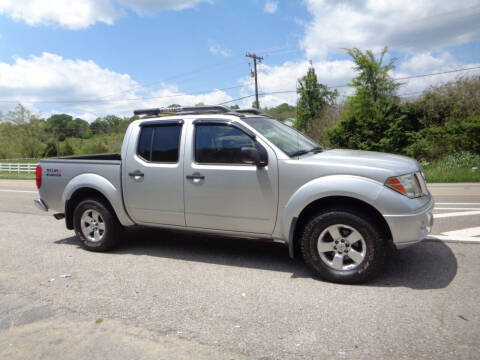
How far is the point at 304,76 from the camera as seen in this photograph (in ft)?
144

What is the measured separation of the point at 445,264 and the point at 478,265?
0.34 meters

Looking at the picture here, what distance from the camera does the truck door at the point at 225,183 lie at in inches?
172

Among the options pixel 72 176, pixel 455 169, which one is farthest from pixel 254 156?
pixel 455 169

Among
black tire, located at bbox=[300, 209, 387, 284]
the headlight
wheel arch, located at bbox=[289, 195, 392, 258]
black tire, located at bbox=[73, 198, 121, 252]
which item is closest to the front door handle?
wheel arch, located at bbox=[289, 195, 392, 258]

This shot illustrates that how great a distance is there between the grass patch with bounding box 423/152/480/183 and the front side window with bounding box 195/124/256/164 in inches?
495

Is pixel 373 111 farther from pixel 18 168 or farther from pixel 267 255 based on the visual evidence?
pixel 18 168

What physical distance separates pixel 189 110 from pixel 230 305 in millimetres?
2847

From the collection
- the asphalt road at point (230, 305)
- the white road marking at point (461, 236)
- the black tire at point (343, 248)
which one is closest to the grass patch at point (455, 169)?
the white road marking at point (461, 236)

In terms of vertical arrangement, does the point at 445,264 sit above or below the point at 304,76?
below

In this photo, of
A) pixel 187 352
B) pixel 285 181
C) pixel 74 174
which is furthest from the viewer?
pixel 74 174

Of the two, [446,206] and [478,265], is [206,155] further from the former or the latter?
[446,206]

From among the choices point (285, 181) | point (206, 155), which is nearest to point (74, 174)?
point (206, 155)

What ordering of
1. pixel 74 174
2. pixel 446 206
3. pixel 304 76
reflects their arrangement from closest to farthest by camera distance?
pixel 74 174
pixel 446 206
pixel 304 76

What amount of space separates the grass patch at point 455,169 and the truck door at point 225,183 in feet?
41.4
